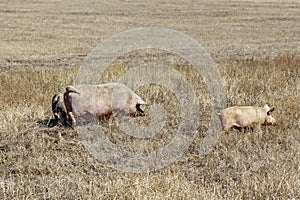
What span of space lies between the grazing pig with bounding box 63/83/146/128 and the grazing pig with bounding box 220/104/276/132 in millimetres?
1419

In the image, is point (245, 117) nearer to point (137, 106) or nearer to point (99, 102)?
A: point (137, 106)

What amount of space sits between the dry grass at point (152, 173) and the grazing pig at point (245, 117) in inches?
4.6

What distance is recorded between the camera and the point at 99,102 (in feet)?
22.6

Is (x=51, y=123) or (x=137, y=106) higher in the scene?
(x=137, y=106)

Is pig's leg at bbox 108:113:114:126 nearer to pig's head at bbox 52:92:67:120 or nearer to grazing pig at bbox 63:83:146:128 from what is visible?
grazing pig at bbox 63:83:146:128

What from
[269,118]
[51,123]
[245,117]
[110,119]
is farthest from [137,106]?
[269,118]

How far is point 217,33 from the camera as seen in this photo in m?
28.9

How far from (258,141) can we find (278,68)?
5.78 metres

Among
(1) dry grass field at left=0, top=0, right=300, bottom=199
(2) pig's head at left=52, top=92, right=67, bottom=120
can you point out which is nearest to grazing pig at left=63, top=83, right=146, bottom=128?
(2) pig's head at left=52, top=92, right=67, bottom=120

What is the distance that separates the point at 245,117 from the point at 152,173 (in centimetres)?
209

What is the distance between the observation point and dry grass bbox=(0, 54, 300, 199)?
436cm

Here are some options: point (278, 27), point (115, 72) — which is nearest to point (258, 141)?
point (115, 72)

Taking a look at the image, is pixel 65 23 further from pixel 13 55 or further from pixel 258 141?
pixel 258 141

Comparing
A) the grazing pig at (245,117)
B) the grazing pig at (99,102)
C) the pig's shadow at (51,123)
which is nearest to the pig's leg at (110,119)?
the grazing pig at (99,102)
